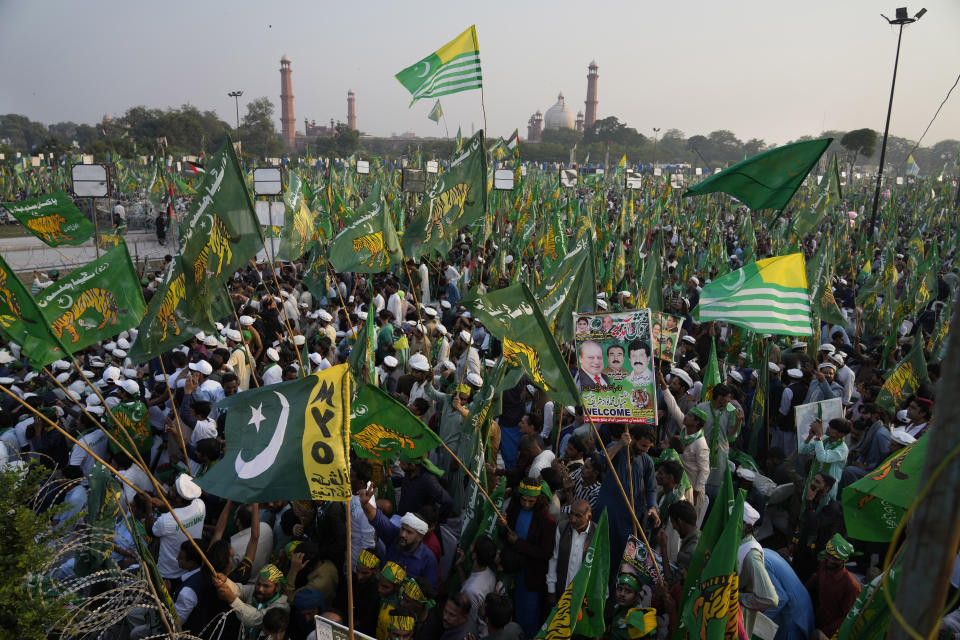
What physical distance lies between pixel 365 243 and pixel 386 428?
4355 millimetres

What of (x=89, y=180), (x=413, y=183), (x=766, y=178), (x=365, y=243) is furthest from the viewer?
(x=413, y=183)

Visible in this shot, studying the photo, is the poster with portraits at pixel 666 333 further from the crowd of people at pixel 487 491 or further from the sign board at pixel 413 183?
the sign board at pixel 413 183

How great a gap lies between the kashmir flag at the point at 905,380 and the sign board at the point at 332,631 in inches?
239

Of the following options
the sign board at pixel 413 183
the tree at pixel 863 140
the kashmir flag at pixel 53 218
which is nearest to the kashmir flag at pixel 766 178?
the kashmir flag at pixel 53 218

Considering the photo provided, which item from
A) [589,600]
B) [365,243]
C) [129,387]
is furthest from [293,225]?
[589,600]

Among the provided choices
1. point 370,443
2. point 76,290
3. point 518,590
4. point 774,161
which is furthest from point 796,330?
point 76,290

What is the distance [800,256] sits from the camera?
611cm

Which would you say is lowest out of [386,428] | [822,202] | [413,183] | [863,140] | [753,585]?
[753,585]

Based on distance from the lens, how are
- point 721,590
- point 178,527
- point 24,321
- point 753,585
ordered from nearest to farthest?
point 721,590 → point 753,585 → point 24,321 → point 178,527

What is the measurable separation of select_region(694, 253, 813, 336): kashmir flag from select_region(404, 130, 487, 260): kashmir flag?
9.56 ft

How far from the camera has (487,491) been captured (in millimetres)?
4883

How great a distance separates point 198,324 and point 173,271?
0.39 meters

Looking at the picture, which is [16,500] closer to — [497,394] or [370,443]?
[370,443]

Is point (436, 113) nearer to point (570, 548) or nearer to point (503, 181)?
point (503, 181)
